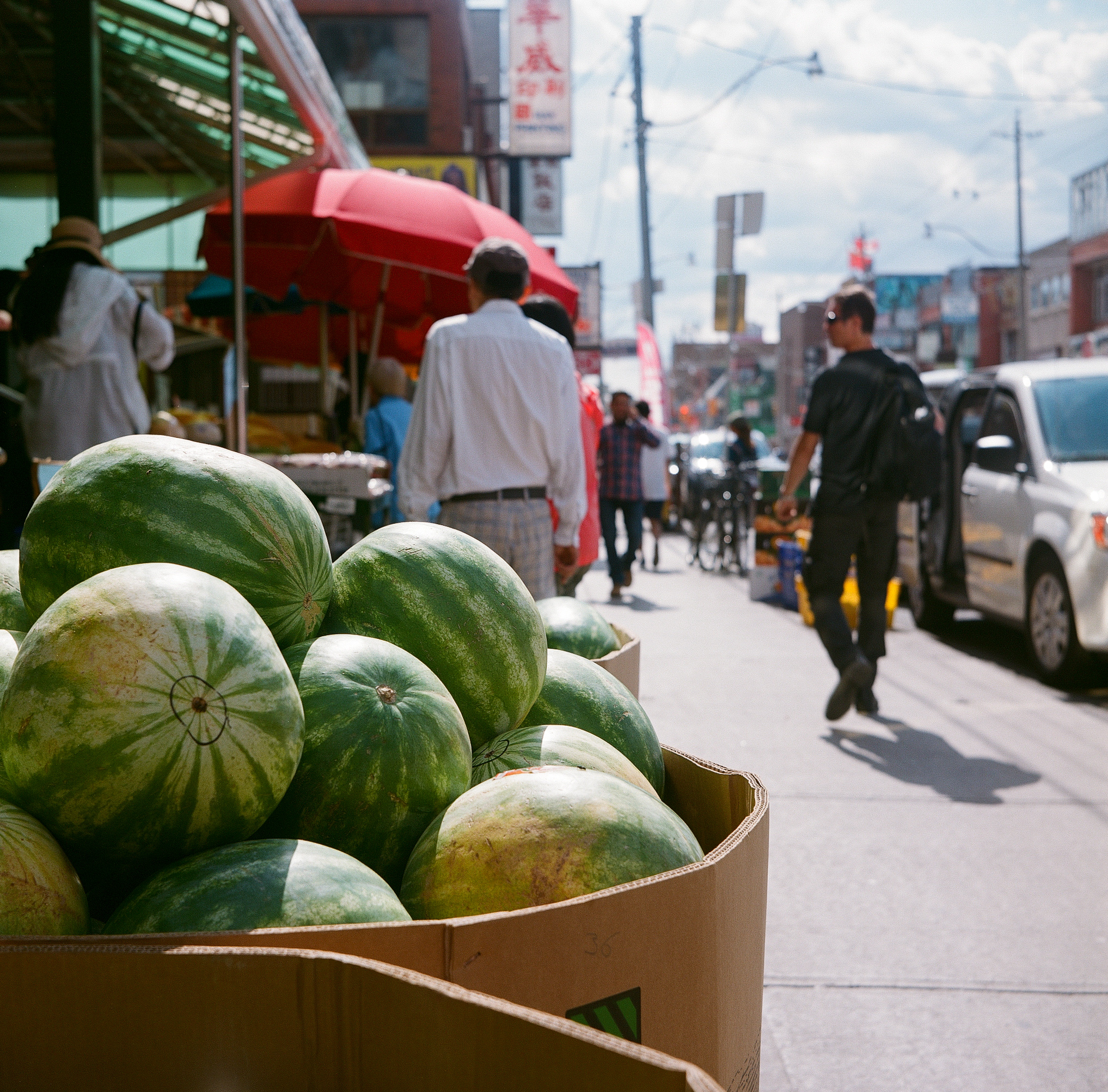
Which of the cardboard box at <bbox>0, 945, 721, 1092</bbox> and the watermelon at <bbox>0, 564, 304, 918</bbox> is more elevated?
the watermelon at <bbox>0, 564, 304, 918</bbox>

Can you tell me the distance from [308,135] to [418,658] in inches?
330

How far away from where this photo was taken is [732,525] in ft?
47.1

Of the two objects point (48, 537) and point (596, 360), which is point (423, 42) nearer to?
point (596, 360)

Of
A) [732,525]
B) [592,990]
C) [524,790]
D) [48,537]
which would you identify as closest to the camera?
[592,990]

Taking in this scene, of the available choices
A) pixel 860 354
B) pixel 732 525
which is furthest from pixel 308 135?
pixel 732 525

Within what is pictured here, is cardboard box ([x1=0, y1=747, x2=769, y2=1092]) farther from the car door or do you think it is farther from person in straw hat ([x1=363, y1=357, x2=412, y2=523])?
the car door

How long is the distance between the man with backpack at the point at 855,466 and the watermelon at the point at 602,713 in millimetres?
4381

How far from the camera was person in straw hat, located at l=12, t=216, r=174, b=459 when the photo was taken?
205 inches

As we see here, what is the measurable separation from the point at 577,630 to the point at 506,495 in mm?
2288

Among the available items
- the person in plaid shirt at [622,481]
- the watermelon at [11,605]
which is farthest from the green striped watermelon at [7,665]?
the person in plaid shirt at [622,481]

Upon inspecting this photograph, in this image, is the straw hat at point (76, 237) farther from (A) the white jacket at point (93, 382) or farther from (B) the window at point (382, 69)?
(B) the window at point (382, 69)

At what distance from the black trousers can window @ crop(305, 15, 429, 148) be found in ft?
61.3

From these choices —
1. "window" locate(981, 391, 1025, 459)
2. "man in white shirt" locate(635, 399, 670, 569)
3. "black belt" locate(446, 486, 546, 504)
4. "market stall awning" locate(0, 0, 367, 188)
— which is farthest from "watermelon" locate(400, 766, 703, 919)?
"man in white shirt" locate(635, 399, 670, 569)

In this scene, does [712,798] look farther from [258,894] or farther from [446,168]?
[446,168]
